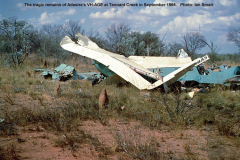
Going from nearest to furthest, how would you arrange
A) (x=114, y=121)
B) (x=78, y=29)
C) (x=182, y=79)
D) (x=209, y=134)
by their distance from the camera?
(x=209, y=134), (x=114, y=121), (x=182, y=79), (x=78, y=29)

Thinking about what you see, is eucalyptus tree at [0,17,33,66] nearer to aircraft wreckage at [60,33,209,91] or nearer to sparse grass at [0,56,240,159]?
aircraft wreckage at [60,33,209,91]

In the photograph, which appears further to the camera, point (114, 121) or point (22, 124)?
point (114, 121)

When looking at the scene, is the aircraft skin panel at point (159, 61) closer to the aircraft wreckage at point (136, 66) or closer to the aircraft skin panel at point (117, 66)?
the aircraft wreckage at point (136, 66)

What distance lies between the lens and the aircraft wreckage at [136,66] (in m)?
9.59

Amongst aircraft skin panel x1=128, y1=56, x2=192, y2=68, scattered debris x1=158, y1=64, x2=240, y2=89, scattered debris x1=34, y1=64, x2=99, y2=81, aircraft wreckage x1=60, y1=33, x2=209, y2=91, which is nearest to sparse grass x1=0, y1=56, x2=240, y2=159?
aircraft wreckage x1=60, y1=33, x2=209, y2=91

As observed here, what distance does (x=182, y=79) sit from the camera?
1168 centimetres

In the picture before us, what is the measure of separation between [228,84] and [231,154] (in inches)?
288

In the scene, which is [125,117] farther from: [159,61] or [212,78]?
[159,61]

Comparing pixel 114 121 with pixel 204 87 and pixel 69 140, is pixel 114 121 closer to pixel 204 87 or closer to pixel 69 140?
pixel 69 140

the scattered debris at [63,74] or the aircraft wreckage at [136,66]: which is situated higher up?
the aircraft wreckage at [136,66]

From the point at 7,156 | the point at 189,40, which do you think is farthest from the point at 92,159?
the point at 189,40

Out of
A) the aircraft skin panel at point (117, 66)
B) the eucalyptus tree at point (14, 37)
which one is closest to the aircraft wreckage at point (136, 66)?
the aircraft skin panel at point (117, 66)

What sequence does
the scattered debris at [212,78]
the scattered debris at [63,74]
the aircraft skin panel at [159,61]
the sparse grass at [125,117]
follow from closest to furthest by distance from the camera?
the sparse grass at [125,117]
the scattered debris at [212,78]
the aircraft skin panel at [159,61]
the scattered debris at [63,74]

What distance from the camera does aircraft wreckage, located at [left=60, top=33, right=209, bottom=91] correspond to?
31.4 feet
